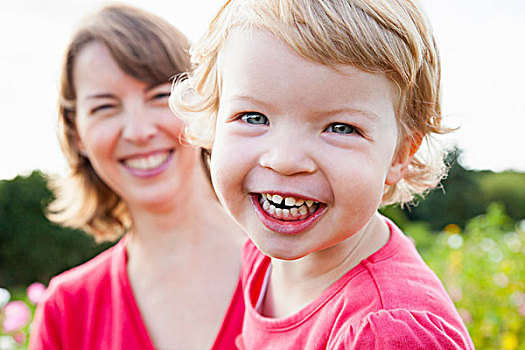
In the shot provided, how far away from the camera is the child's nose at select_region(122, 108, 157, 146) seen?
93.1 inches

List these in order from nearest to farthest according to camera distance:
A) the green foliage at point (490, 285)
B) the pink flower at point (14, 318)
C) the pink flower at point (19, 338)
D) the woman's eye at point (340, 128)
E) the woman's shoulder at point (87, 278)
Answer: the woman's eye at point (340, 128), the woman's shoulder at point (87, 278), the green foliage at point (490, 285), the pink flower at point (14, 318), the pink flower at point (19, 338)

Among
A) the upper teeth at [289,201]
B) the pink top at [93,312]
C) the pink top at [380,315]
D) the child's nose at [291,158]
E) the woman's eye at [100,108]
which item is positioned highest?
the child's nose at [291,158]

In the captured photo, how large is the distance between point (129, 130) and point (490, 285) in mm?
3089

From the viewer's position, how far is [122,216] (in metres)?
3.12

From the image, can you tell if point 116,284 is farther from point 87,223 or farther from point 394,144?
point 394,144

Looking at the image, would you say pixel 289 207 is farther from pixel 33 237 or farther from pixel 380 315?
pixel 33 237

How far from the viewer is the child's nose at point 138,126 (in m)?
2.37

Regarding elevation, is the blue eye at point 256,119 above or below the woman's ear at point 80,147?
above

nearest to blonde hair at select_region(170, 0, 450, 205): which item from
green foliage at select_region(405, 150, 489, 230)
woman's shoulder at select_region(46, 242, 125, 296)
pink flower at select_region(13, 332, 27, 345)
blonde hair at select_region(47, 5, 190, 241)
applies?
blonde hair at select_region(47, 5, 190, 241)

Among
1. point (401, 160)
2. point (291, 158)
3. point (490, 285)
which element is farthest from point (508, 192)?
point (291, 158)

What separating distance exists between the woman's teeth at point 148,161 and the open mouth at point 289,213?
114cm

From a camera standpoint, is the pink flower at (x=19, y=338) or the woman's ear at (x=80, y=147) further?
the pink flower at (x=19, y=338)

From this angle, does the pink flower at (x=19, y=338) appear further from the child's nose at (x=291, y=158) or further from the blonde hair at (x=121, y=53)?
the child's nose at (x=291, y=158)

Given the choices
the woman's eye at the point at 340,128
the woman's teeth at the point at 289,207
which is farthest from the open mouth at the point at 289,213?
the woman's eye at the point at 340,128
